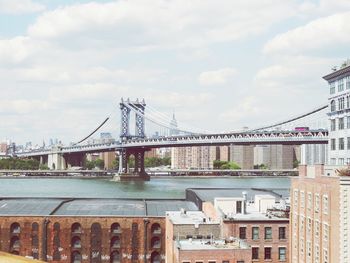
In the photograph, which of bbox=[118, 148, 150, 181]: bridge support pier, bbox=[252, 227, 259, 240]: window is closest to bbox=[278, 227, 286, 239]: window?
bbox=[252, 227, 259, 240]: window

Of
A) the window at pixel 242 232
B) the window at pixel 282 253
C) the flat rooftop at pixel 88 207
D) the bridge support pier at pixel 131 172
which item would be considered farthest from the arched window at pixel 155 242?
the bridge support pier at pixel 131 172

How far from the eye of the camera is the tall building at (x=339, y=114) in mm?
24891

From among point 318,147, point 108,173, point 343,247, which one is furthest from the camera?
point 108,173

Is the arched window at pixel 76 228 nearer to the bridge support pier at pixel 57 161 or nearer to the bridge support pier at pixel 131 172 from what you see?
the bridge support pier at pixel 131 172

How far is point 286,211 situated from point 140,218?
1025cm

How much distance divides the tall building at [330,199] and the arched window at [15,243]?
18599 mm

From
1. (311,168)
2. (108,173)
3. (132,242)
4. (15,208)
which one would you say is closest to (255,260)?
(311,168)

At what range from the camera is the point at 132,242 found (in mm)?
38188

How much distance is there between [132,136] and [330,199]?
405 feet

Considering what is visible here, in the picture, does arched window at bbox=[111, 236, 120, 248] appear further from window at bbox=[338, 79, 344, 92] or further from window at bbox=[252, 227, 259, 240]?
window at bbox=[338, 79, 344, 92]

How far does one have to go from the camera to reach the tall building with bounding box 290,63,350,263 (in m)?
19.2

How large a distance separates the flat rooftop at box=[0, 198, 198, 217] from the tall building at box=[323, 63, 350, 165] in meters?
15.4

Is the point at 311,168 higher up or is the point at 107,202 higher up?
the point at 311,168

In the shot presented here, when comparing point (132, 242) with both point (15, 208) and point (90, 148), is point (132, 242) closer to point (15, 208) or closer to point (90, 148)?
point (15, 208)
